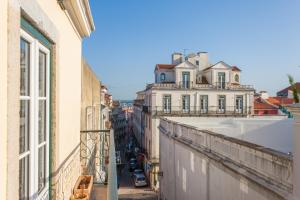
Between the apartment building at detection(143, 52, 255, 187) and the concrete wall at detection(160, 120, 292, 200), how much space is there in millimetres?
15111

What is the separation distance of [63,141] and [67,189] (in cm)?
74

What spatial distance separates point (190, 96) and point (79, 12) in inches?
978

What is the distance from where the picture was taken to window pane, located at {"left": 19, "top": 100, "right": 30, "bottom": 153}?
2.10 m

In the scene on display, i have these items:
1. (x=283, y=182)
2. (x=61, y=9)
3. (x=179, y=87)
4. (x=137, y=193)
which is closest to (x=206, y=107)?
(x=179, y=87)

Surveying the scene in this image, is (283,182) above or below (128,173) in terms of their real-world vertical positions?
above

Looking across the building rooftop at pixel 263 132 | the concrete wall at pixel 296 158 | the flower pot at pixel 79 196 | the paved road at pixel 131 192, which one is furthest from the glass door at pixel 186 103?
the flower pot at pixel 79 196

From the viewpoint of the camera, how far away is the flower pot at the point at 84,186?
3.98 meters

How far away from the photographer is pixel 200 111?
28328 mm

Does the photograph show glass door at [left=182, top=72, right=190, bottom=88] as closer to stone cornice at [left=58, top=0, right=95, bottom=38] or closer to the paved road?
the paved road

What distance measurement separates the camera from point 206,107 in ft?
93.7

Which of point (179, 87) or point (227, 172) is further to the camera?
point (179, 87)

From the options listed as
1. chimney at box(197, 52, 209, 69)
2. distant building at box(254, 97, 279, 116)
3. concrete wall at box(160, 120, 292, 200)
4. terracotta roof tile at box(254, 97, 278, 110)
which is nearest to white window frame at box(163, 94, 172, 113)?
chimney at box(197, 52, 209, 69)
